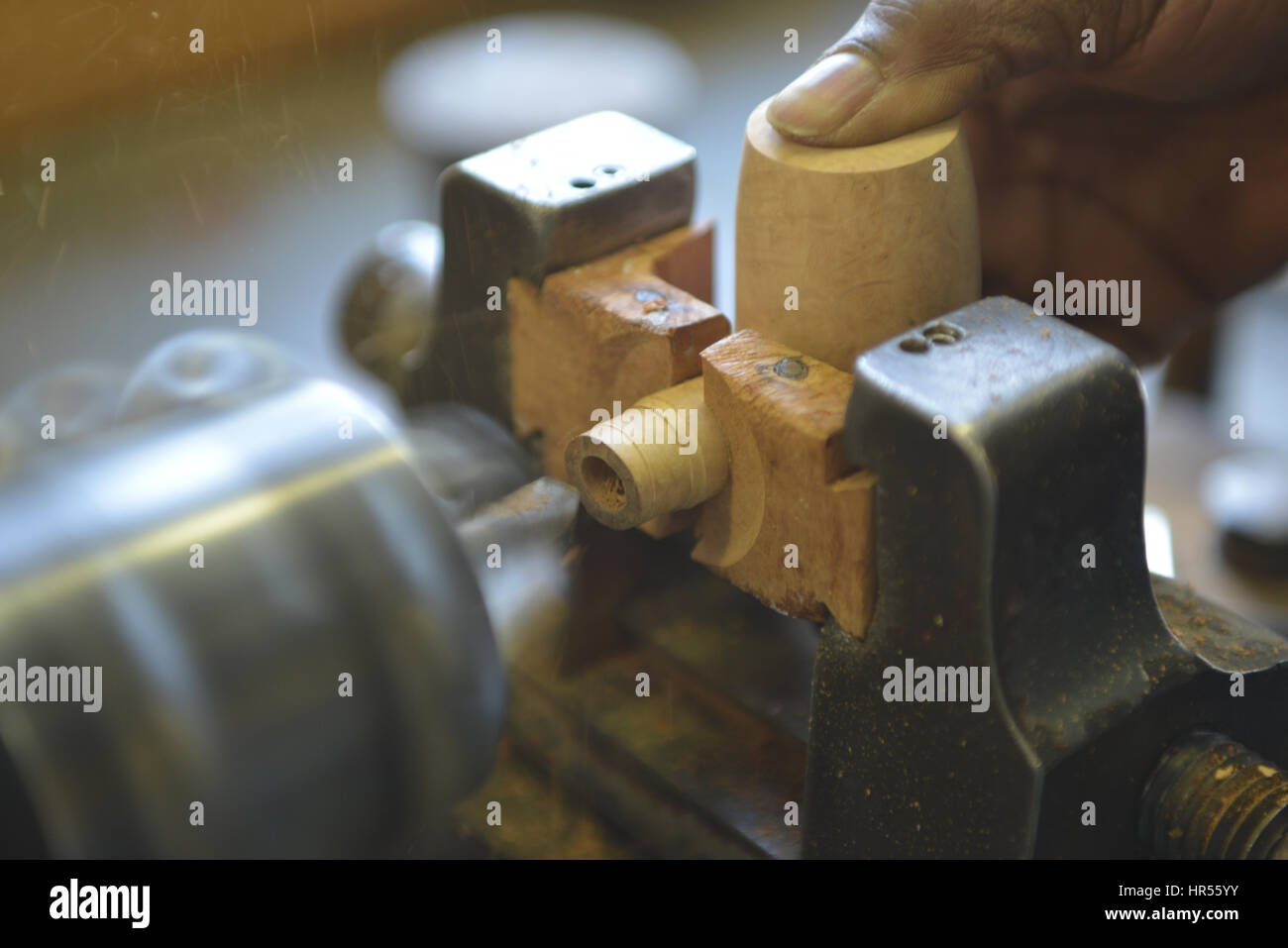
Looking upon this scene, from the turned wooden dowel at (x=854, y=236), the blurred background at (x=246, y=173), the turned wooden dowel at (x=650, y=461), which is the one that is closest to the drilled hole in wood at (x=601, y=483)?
the turned wooden dowel at (x=650, y=461)

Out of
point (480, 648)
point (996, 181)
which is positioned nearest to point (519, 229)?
point (480, 648)

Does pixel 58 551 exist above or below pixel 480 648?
above

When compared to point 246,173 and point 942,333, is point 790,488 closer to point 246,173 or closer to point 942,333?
point 942,333

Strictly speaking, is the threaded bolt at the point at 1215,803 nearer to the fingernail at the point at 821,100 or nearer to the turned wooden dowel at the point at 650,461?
the turned wooden dowel at the point at 650,461

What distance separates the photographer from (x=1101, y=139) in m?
1.30

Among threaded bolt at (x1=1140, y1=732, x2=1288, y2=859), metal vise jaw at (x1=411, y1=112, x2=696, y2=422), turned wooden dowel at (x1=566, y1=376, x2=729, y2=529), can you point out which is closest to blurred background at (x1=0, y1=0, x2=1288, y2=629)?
metal vise jaw at (x1=411, y1=112, x2=696, y2=422)

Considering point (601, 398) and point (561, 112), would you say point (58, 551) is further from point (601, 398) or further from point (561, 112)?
point (561, 112)

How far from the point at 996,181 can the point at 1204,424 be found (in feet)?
2.39

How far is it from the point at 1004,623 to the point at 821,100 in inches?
11.8

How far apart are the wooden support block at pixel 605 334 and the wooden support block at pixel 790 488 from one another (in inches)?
1.7

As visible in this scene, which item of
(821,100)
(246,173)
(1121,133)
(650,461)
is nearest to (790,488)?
(650,461)

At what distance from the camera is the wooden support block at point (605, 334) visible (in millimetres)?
804
